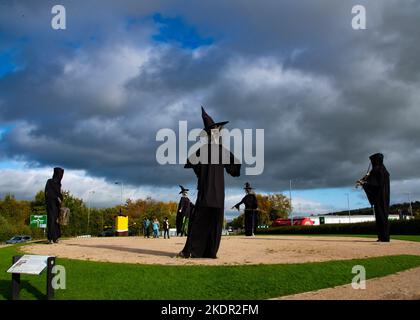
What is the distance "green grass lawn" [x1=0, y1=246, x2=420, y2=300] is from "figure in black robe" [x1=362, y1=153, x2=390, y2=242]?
7.96 meters

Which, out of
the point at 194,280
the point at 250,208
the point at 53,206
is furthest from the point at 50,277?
the point at 250,208

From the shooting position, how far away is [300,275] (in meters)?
10.6

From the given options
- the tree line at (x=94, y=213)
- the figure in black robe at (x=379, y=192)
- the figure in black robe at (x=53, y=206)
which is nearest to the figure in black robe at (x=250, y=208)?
the figure in black robe at (x=379, y=192)

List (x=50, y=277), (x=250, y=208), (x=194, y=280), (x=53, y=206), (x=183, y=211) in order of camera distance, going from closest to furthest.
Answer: (x=50, y=277) → (x=194, y=280) → (x=53, y=206) → (x=250, y=208) → (x=183, y=211)

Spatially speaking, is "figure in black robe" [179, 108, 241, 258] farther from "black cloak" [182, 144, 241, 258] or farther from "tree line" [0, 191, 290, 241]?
"tree line" [0, 191, 290, 241]

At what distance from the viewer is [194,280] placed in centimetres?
1015

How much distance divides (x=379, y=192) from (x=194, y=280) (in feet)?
43.4

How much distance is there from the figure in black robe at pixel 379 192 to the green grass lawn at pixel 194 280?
26.1ft

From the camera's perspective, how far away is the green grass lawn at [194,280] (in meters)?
9.31

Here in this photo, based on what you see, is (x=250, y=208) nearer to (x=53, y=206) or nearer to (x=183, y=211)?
(x=183, y=211)

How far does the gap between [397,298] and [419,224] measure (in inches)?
914

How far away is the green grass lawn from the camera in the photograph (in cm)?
931
